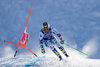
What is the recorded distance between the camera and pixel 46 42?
8250 millimetres

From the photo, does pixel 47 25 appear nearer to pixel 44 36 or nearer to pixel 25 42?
pixel 44 36

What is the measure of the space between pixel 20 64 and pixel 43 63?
1.14m

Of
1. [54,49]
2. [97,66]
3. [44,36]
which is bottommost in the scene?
[97,66]

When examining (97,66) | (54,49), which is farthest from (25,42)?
(97,66)

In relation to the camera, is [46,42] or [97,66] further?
[46,42]

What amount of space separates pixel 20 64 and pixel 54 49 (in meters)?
1.89

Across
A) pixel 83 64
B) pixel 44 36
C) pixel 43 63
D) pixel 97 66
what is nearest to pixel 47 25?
pixel 44 36

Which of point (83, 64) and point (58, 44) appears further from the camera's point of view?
point (58, 44)

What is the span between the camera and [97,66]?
7.31m

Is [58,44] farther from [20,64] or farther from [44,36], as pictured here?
[20,64]

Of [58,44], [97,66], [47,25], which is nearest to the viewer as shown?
[97,66]

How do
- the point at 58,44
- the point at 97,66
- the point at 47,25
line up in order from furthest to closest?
the point at 58,44 < the point at 47,25 < the point at 97,66

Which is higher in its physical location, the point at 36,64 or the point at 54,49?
the point at 54,49

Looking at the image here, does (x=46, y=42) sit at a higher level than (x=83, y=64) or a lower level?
higher
